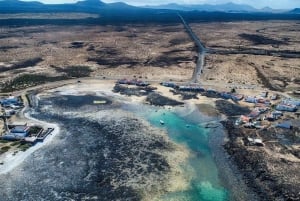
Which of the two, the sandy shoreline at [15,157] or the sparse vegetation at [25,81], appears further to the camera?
the sparse vegetation at [25,81]

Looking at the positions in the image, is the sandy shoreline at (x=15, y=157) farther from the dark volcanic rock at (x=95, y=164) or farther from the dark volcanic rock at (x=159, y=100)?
the dark volcanic rock at (x=159, y=100)

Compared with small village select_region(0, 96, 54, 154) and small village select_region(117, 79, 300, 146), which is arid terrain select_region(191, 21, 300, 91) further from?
small village select_region(0, 96, 54, 154)

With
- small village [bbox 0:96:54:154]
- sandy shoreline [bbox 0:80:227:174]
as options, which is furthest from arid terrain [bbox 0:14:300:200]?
small village [bbox 0:96:54:154]

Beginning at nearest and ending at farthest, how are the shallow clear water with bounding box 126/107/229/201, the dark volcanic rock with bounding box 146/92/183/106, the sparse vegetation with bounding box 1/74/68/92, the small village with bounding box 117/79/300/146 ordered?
the shallow clear water with bounding box 126/107/229/201 → the small village with bounding box 117/79/300/146 → the dark volcanic rock with bounding box 146/92/183/106 → the sparse vegetation with bounding box 1/74/68/92

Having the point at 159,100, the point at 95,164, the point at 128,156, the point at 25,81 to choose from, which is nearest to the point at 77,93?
the point at 25,81

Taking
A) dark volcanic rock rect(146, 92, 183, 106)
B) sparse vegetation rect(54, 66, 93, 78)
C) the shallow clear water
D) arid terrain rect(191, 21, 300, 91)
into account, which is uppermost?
arid terrain rect(191, 21, 300, 91)

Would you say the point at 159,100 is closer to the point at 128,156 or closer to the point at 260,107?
the point at 260,107

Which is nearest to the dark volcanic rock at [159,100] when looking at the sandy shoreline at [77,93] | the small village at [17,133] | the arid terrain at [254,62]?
the sandy shoreline at [77,93]

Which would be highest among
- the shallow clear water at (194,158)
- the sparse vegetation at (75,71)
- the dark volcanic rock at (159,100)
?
the sparse vegetation at (75,71)
